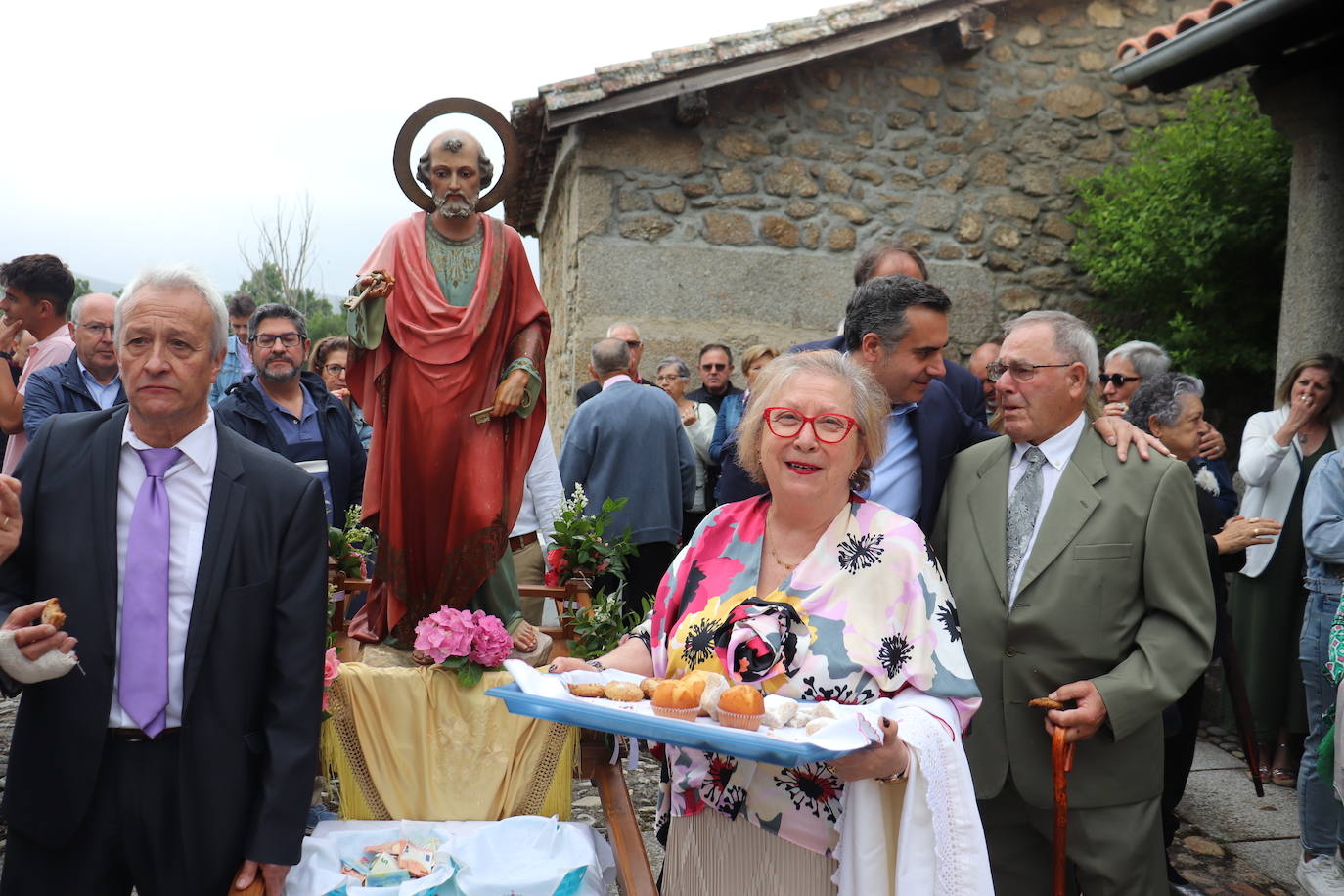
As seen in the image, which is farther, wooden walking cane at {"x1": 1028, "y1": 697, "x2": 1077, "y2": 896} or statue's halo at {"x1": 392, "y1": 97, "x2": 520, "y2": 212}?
statue's halo at {"x1": 392, "y1": 97, "x2": 520, "y2": 212}

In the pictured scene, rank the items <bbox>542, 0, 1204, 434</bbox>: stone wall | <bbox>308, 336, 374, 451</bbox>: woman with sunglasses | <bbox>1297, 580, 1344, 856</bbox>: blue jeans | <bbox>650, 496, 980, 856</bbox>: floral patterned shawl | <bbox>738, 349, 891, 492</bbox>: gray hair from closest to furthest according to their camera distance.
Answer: <bbox>650, 496, 980, 856</bbox>: floral patterned shawl
<bbox>738, 349, 891, 492</bbox>: gray hair
<bbox>1297, 580, 1344, 856</bbox>: blue jeans
<bbox>308, 336, 374, 451</bbox>: woman with sunglasses
<bbox>542, 0, 1204, 434</bbox>: stone wall

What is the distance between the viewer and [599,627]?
379 cm

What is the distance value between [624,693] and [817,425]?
27.9 inches

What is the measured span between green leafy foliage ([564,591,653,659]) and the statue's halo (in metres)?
1.48

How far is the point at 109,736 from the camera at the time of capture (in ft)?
7.32

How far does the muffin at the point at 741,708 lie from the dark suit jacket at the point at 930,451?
3.36ft

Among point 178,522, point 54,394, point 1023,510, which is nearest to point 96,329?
point 54,394

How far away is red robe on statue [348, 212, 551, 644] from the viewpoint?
137 inches

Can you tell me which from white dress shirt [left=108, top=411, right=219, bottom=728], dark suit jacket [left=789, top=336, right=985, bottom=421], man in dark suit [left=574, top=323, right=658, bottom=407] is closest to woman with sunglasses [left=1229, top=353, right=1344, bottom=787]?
dark suit jacket [left=789, top=336, right=985, bottom=421]

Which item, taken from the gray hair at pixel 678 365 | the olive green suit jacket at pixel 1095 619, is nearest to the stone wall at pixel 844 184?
the gray hair at pixel 678 365

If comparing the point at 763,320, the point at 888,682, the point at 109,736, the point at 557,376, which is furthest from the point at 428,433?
the point at 557,376

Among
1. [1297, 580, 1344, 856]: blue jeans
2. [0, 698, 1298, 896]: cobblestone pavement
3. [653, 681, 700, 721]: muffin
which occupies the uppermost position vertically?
[653, 681, 700, 721]: muffin

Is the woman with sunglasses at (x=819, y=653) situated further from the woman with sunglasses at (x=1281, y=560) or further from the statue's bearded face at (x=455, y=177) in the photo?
the woman with sunglasses at (x=1281, y=560)

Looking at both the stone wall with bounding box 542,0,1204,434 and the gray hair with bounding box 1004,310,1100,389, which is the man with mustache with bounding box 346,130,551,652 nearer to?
the gray hair with bounding box 1004,310,1100,389
